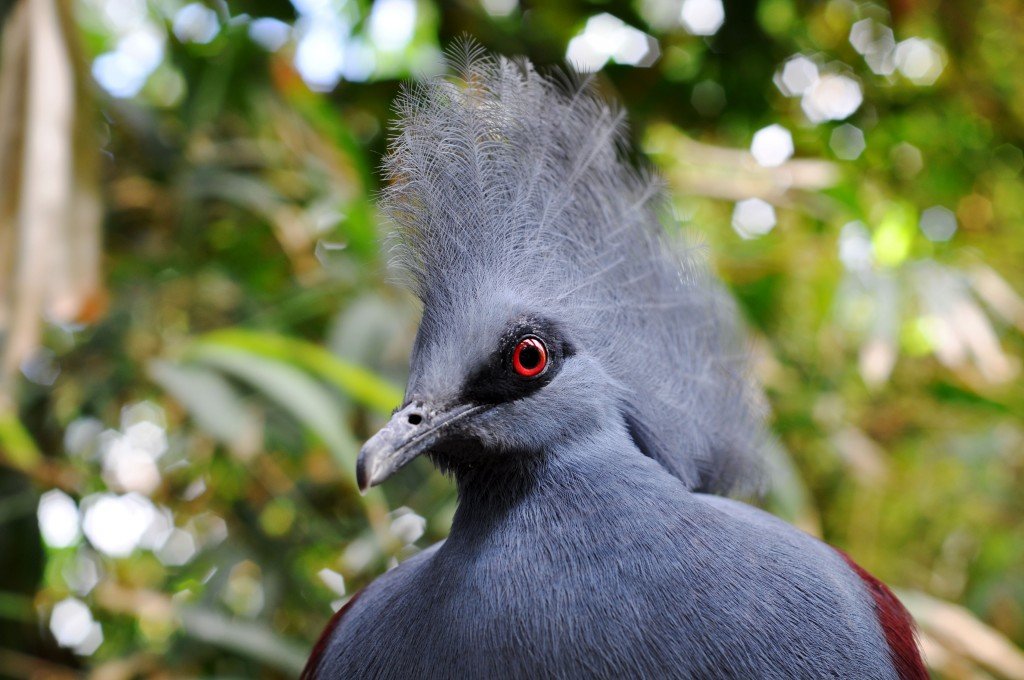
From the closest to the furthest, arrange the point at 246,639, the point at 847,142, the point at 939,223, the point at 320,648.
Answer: the point at 320,648, the point at 246,639, the point at 847,142, the point at 939,223

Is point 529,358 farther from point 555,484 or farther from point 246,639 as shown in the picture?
point 246,639

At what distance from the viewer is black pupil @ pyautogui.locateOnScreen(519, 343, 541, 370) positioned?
1.11 m

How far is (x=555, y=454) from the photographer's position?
112cm

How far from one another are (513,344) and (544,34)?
1.67 metres

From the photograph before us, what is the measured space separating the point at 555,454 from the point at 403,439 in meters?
0.19

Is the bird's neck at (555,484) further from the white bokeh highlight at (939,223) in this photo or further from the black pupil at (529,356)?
the white bokeh highlight at (939,223)

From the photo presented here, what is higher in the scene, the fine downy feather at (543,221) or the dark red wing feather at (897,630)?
the fine downy feather at (543,221)

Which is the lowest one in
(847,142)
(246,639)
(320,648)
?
(246,639)

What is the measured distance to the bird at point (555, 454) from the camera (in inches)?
39.9

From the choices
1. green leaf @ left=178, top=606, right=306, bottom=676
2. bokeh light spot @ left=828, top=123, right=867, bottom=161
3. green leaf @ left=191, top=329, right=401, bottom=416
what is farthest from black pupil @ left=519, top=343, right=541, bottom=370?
bokeh light spot @ left=828, top=123, right=867, bottom=161

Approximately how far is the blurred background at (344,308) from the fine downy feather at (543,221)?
0.65m

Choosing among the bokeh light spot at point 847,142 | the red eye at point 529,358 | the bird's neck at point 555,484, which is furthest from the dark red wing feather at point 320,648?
the bokeh light spot at point 847,142

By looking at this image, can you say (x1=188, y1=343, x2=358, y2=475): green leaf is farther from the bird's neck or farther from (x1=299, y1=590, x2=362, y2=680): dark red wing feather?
the bird's neck

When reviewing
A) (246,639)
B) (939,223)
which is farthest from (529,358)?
(939,223)
